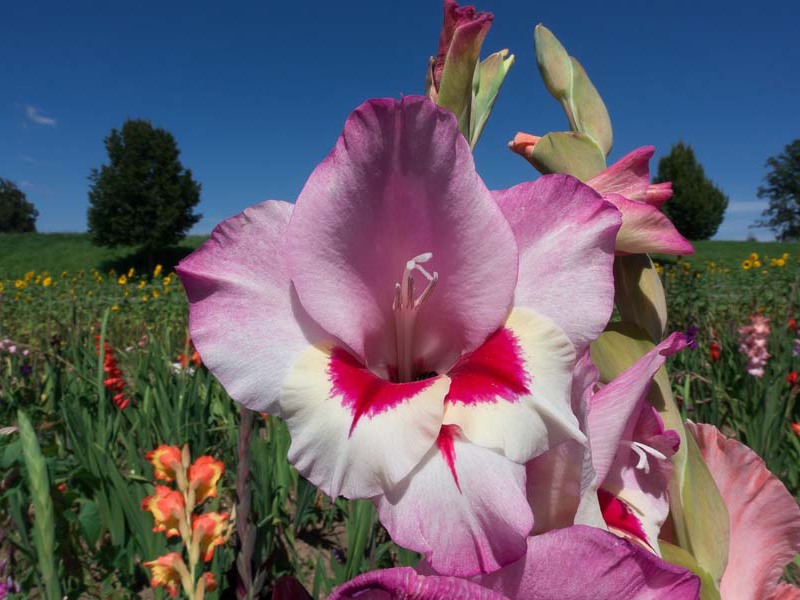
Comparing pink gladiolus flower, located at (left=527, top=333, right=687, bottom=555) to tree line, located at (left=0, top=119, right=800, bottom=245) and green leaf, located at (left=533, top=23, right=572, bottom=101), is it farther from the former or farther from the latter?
tree line, located at (left=0, top=119, right=800, bottom=245)

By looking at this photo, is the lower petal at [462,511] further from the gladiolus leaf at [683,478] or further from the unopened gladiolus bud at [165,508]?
the unopened gladiolus bud at [165,508]

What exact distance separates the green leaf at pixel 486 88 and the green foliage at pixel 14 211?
60.6 meters

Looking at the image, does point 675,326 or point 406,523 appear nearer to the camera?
point 406,523

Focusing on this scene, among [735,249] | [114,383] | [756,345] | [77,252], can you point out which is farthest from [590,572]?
[77,252]

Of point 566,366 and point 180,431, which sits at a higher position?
point 566,366

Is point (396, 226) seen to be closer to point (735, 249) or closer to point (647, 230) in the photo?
point (647, 230)

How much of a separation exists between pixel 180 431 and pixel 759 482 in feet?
7.41

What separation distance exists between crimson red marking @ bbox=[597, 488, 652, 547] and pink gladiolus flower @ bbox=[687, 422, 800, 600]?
0.36 feet

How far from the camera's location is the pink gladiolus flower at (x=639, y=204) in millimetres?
428

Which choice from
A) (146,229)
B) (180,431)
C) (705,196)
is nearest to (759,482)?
(180,431)

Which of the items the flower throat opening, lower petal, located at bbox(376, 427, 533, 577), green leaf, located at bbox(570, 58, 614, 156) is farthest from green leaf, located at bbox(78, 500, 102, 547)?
green leaf, located at bbox(570, 58, 614, 156)

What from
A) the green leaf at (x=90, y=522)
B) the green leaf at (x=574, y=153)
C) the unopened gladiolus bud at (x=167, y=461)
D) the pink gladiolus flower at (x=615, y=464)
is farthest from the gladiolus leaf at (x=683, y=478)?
the green leaf at (x=90, y=522)

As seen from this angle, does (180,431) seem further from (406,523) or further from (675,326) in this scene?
(675,326)

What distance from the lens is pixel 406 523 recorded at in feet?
1.19
